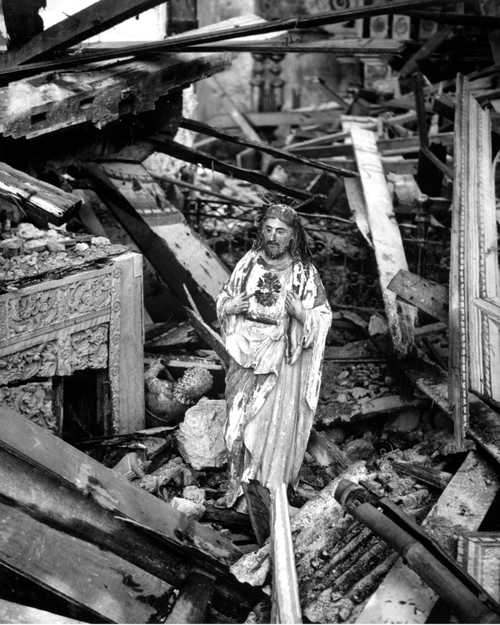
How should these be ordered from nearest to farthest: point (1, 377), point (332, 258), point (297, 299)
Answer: point (297, 299), point (1, 377), point (332, 258)

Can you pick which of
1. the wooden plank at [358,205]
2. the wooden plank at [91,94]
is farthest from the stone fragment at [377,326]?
the wooden plank at [91,94]

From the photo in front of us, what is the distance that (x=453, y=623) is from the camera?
420 centimetres

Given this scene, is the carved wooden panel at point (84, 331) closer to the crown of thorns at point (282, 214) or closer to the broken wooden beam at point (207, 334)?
the broken wooden beam at point (207, 334)

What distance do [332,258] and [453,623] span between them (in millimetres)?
6015

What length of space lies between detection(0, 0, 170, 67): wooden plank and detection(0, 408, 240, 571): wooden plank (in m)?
4.06

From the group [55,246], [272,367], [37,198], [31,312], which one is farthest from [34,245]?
[272,367]

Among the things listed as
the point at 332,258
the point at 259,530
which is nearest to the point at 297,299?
the point at 259,530

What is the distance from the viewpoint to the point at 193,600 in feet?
15.7

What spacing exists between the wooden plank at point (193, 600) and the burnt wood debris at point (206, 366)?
0.01m

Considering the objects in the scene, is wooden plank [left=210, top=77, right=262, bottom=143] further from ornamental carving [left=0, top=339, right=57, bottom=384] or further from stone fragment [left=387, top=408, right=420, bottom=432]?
ornamental carving [left=0, top=339, right=57, bottom=384]

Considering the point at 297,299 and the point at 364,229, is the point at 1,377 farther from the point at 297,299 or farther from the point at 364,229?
the point at 364,229

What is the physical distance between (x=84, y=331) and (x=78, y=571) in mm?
2084

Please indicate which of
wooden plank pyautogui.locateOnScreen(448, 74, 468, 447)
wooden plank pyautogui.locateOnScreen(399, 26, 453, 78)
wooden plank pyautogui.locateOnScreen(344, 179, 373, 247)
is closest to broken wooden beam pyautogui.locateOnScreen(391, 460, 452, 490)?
wooden plank pyautogui.locateOnScreen(448, 74, 468, 447)

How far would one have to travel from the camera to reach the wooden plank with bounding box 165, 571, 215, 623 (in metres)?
4.70
